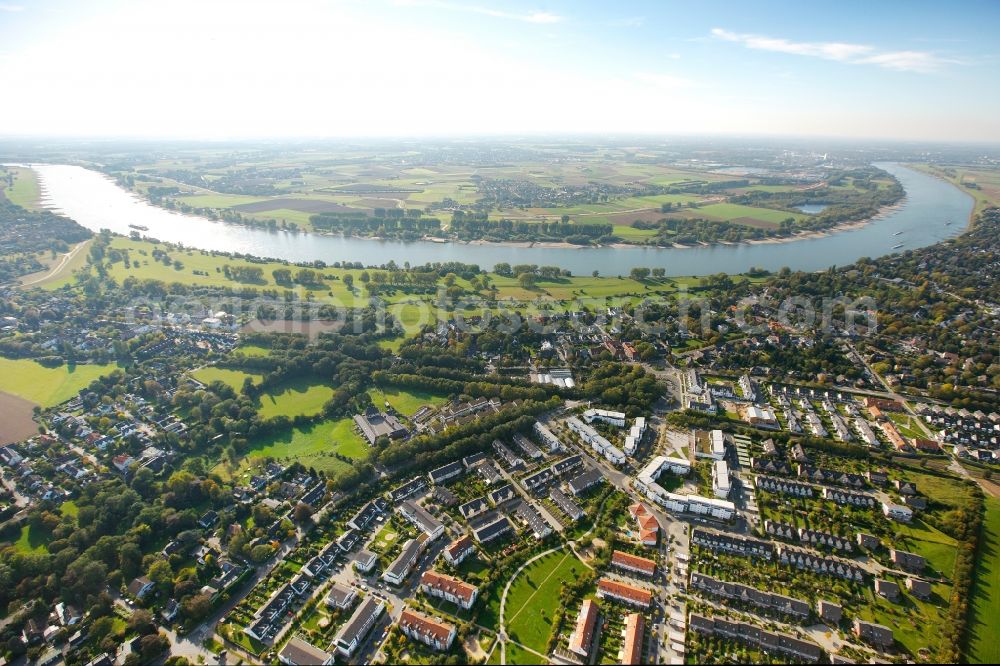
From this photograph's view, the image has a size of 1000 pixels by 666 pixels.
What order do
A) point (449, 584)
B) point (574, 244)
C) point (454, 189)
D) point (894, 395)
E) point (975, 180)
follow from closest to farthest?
point (449, 584) → point (894, 395) → point (574, 244) → point (454, 189) → point (975, 180)

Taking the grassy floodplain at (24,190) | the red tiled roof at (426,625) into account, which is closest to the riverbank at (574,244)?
the grassy floodplain at (24,190)

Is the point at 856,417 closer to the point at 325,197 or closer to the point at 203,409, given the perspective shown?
the point at 203,409

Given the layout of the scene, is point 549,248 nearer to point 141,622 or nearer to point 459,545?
point 459,545

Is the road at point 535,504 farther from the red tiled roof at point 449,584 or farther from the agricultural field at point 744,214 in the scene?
the agricultural field at point 744,214

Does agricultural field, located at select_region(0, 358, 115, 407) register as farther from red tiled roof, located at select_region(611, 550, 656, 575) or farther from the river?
red tiled roof, located at select_region(611, 550, 656, 575)

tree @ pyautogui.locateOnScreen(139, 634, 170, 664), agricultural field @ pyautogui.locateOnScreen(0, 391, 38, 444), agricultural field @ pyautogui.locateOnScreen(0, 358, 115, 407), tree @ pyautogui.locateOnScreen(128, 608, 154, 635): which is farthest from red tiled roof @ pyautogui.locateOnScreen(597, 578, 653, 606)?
agricultural field @ pyautogui.locateOnScreen(0, 358, 115, 407)

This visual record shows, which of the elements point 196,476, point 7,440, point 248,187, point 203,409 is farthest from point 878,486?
point 248,187

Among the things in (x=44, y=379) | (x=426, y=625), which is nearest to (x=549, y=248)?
(x=44, y=379)
